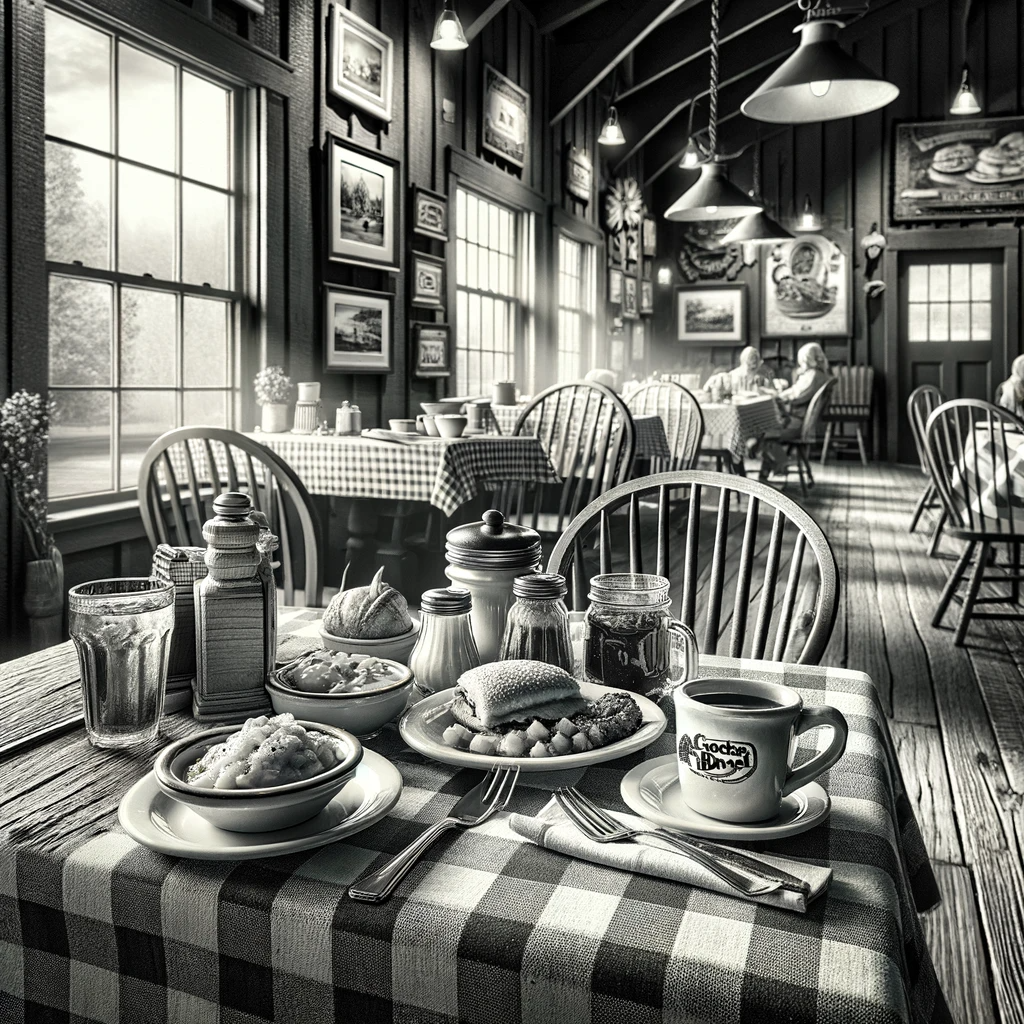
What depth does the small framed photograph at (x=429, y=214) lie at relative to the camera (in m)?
5.50

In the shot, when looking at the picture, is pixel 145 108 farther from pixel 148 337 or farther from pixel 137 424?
pixel 137 424

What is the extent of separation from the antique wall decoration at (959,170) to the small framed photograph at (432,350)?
250 inches

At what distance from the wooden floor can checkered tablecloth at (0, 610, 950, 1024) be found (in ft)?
3.86

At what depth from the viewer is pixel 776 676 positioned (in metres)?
1.13

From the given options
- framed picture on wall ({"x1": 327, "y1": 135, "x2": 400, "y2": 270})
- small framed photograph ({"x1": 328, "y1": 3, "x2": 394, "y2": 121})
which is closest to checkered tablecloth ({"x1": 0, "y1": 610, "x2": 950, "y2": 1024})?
framed picture on wall ({"x1": 327, "y1": 135, "x2": 400, "y2": 270})

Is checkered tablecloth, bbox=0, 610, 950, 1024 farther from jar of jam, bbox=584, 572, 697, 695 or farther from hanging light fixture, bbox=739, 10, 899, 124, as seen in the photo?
hanging light fixture, bbox=739, 10, 899, 124

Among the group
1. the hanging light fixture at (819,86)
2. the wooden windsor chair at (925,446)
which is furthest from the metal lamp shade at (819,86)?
the wooden windsor chair at (925,446)

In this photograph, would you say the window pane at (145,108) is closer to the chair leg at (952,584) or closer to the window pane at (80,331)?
the window pane at (80,331)

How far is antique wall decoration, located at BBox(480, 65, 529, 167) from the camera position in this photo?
6395mm

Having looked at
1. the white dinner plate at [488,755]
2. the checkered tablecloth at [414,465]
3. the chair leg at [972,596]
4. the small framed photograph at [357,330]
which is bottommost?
the chair leg at [972,596]

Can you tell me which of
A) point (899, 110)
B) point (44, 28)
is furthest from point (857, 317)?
point (44, 28)

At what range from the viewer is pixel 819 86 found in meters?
2.85

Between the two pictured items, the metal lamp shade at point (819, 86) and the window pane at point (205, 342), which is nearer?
the metal lamp shade at point (819, 86)

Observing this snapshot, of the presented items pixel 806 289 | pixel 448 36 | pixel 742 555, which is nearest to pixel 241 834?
pixel 742 555
